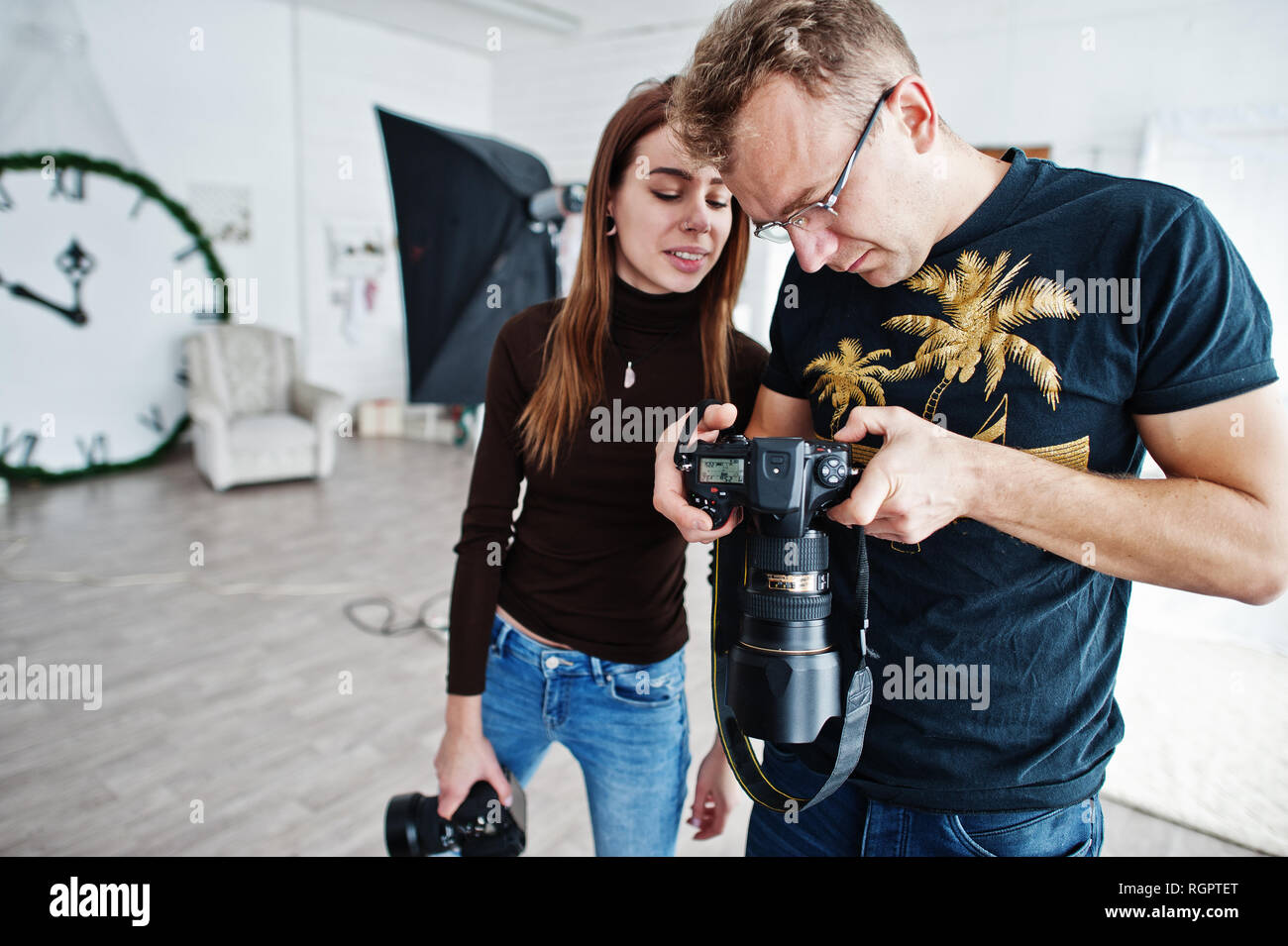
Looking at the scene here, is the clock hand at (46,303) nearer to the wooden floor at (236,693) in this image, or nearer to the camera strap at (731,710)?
the wooden floor at (236,693)

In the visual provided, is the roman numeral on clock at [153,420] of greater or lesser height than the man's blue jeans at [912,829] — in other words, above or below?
above

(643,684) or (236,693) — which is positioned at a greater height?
(643,684)

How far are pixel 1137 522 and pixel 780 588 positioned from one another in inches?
12.4

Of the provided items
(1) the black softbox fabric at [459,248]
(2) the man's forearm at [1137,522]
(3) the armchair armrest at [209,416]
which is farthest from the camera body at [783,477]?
(3) the armchair armrest at [209,416]

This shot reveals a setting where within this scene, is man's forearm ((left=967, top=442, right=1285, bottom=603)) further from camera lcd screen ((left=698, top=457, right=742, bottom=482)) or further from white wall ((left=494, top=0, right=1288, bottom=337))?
white wall ((left=494, top=0, right=1288, bottom=337))

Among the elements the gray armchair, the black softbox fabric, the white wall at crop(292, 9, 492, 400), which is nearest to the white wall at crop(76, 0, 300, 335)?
the white wall at crop(292, 9, 492, 400)

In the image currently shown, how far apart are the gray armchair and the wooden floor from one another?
1.40ft

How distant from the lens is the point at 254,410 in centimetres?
600

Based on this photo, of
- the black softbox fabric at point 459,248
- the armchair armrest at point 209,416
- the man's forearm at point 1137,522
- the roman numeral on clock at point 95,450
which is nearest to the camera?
the man's forearm at point 1137,522

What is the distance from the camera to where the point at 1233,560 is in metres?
0.69

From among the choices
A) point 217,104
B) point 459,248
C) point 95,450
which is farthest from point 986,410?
point 217,104

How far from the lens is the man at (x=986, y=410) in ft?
2.28

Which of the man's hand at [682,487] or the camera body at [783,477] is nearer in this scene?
the camera body at [783,477]

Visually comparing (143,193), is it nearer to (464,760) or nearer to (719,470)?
(464,760)
